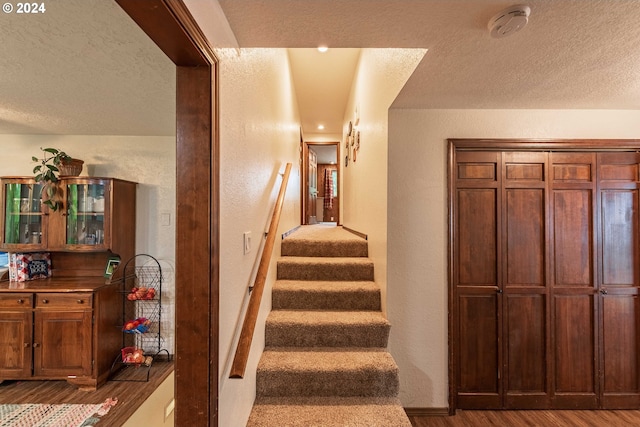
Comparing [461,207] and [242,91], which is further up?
[242,91]

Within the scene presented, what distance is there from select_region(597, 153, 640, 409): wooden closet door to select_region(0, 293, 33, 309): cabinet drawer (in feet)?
16.1

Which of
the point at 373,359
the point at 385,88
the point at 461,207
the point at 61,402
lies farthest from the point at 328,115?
the point at 61,402

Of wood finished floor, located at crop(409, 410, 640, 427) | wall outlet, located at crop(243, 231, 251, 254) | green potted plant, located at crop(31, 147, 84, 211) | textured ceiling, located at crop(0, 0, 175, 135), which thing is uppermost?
textured ceiling, located at crop(0, 0, 175, 135)

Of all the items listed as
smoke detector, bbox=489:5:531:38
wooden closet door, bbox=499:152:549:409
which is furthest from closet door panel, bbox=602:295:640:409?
smoke detector, bbox=489:5:531:38

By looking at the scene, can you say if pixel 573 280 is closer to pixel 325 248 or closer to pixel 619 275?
pixel 619 275

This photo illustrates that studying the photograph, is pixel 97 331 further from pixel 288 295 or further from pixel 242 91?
pixel 242 91

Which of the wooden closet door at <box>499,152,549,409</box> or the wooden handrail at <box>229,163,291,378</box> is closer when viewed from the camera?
the wooden handrail at <box>229,163,291,378</box>

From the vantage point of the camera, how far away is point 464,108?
2078 millimetres

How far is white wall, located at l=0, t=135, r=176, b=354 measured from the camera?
290cm

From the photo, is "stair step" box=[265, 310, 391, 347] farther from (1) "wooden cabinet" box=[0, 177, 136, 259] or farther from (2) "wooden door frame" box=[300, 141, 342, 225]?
(2) "wooden door frame" box=[300, 141, 342, 225]

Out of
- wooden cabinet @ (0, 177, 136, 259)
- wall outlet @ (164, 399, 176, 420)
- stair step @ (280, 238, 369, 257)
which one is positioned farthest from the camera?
stair step @ (280, 238, 369, 257)

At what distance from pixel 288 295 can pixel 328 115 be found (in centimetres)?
367

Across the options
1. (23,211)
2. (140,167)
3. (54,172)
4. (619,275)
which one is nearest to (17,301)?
(23,211)

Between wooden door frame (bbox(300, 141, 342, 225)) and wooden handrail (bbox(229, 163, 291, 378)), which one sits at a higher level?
wooden door frame (bbox(300, 141, 342, 225))
